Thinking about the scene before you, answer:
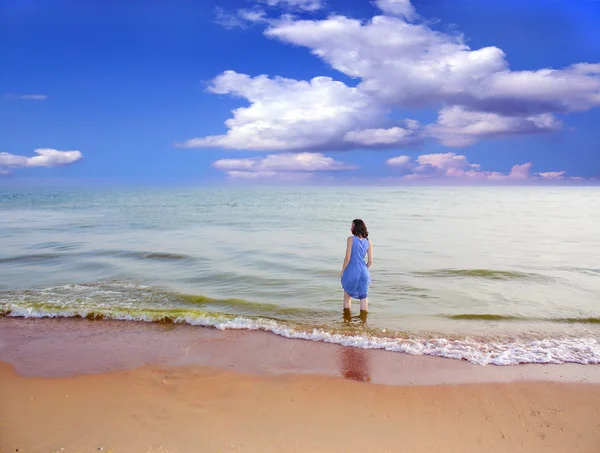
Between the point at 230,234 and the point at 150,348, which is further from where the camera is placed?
the point at 230,234

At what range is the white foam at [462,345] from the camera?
249 inches

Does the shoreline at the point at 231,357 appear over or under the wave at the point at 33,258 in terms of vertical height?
under

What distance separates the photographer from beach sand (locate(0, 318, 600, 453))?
418 centimetres

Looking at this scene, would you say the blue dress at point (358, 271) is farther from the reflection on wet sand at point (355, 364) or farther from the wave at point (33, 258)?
the wave at point (33, 258)

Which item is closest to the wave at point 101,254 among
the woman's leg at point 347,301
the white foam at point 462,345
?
the white foam at point 462,345

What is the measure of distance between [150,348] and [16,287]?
6649 millimetres

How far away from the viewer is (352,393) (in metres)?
5.17

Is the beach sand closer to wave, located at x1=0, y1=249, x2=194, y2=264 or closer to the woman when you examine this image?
the woman

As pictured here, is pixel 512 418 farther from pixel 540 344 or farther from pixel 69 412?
pixel 69 412

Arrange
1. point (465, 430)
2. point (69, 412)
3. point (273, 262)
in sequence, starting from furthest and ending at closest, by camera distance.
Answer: point (273, 262), point (69, 412), point (465, 430)

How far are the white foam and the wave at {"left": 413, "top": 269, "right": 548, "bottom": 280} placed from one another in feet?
17.2

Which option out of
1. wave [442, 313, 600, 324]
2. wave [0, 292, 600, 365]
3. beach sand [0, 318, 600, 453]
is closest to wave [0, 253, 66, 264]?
wave [0, 292, 600, 365]

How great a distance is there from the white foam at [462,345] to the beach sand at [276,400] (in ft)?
0.83

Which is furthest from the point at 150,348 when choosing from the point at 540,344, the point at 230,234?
the point at 230,234
